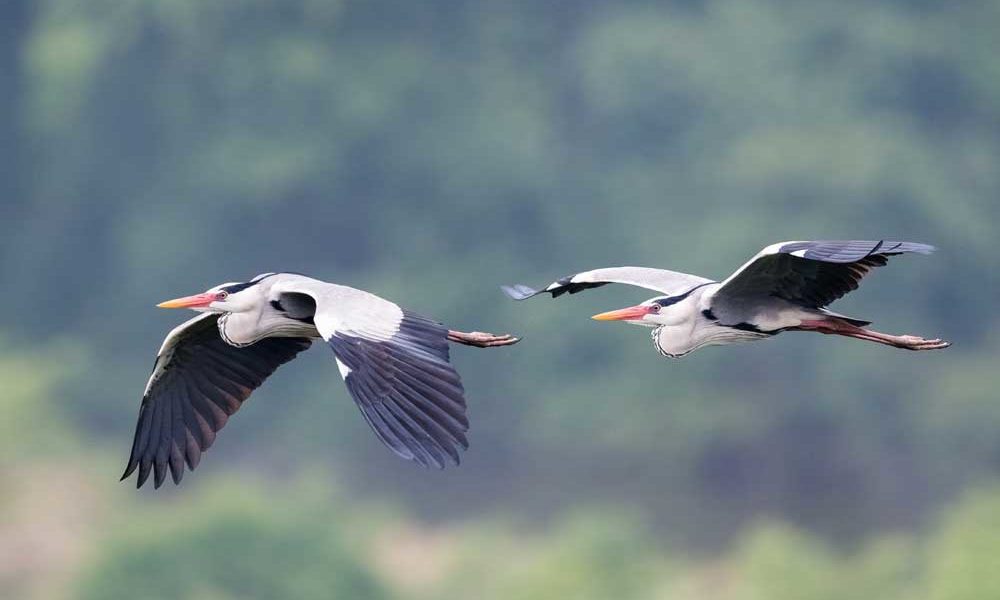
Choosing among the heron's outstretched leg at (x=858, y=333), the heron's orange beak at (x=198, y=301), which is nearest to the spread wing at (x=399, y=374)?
the heron's orange beak at (x=198, y=301)

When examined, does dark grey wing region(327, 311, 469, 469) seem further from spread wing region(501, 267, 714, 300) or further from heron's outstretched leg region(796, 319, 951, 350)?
heron's outstretched leg region(796, 319, 951, 350)

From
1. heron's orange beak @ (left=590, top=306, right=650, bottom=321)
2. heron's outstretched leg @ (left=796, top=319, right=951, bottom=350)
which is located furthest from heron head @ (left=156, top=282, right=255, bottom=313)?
heron's outstretched leg @ (left=796, top=319, right=951, bottom=350)

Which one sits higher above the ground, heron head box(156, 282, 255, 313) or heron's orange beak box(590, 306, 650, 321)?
heron head box(156, 282, 255, 313)

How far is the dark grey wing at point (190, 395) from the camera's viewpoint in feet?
37.2

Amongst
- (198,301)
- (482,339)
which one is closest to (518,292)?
(482,339)

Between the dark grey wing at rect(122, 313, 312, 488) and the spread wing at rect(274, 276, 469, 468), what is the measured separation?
1.33 meters

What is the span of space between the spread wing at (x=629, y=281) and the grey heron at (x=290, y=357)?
2.42 ft

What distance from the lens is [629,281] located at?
11484mm

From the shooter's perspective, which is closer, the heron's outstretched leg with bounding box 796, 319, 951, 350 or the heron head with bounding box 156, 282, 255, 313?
the heron's outstretched leg with bounding box 796, 319, 951, 350

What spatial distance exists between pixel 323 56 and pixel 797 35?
34.7ft

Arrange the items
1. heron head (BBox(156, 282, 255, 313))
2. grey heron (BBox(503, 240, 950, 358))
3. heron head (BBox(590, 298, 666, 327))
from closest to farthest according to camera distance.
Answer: grey heron (BBox(503, 240, 950, 358)) < heron head (BBox(156, 282, 255, 313)) < heron head (BBox(590, 298, 666, 327))

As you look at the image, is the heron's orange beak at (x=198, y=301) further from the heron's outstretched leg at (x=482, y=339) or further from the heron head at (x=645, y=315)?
the heron head at (x=645, y=315)

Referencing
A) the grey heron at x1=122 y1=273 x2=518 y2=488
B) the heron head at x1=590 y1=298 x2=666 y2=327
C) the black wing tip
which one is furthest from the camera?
the black wing tip

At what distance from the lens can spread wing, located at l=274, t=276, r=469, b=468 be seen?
912cm
